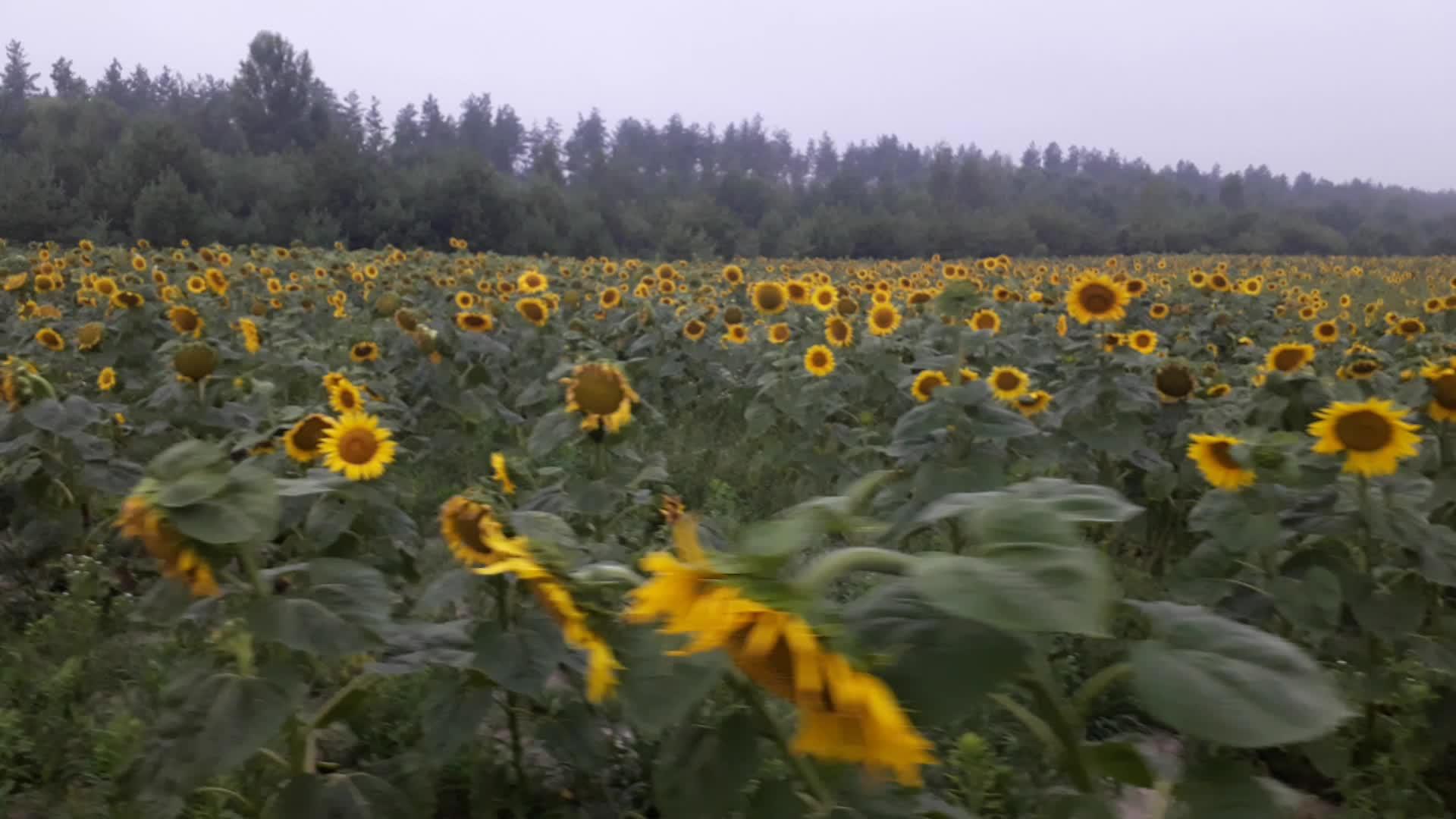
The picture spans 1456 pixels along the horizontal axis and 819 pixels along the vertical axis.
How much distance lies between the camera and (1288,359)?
277 cm

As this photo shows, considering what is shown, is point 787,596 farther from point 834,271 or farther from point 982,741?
point 834,271

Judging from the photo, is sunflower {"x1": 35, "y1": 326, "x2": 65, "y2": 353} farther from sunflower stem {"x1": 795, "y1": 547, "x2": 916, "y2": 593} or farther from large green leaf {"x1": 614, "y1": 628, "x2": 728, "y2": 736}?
sunflower stem {"x1": 795, "y1": 547, "x2": 916, "y2": 593}

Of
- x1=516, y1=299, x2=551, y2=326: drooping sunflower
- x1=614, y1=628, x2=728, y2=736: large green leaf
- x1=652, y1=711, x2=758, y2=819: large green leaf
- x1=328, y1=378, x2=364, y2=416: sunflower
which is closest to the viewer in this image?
x1=614, y1=628, x2=728, y2=736: large green leaf

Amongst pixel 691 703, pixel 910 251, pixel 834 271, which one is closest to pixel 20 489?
pixel 691 703

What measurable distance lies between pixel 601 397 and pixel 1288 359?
1973 mm

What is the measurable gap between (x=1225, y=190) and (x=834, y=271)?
173 feet

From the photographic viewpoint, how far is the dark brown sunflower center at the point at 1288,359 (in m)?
2.76

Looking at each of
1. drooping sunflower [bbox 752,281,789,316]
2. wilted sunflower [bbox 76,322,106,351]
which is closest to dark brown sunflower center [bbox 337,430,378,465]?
wilted sunflower [bbox 76,322,106,351]

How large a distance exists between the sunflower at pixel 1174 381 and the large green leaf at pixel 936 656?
288 centimetres

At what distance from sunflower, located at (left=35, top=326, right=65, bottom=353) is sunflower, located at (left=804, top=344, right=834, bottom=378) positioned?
9.11 ft

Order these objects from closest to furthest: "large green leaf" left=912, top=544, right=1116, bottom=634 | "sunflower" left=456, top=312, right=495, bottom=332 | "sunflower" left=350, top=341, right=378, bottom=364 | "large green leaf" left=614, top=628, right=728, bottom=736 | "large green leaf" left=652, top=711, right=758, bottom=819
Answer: "large green leaf" left=912, top=544, right=1116, bottom=634 < "large green leaf" left=614, top=628, right=728, bottom=736 < "large green leaf" left=652, top=711, right=758, bottom=819 < "sunflower" left=350, top=341, right=378, bottom=364 < "sunflower" left=456, top=312, right=495, bottom=332

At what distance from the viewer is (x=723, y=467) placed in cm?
397

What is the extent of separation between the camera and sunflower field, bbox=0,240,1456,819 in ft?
2.12

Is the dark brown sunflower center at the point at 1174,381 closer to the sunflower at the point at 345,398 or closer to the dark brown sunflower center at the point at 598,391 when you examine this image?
the dark brown sunflower center at the point at 598,391
